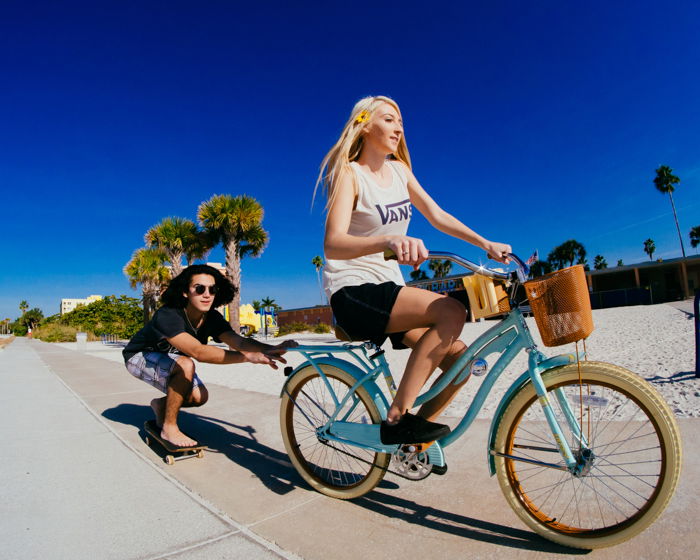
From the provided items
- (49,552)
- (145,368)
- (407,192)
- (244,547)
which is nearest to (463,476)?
(244,547)

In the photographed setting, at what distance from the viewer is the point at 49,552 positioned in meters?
1.64

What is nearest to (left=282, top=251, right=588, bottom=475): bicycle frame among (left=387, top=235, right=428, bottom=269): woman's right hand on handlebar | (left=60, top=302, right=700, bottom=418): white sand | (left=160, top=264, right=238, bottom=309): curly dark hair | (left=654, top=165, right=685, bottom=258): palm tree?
(left=387, top=235, right=428, bottom=269): woman's right hand on handlebar

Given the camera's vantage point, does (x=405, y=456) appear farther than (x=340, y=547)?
Yes

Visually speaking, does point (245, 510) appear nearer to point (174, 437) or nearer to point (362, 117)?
point (174, 437)

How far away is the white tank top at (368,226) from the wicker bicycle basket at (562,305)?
2.49 ft

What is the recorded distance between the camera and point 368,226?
6.82 ft

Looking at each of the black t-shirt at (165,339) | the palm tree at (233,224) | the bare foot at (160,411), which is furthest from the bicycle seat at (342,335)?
the palm tree at (233,224)

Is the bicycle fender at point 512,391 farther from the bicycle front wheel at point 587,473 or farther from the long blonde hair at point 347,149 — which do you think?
the long blonde hair at point 347,149

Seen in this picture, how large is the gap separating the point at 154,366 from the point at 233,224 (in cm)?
1592

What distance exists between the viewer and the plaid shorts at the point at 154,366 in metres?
3.04

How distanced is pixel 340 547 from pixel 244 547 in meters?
0.40

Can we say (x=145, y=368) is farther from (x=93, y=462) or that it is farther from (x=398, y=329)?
(x=398, y=329)

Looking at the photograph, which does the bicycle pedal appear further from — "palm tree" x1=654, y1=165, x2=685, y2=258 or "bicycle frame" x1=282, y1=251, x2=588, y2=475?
"palm tree" x1=654, y1=165, x2=685, y2=258

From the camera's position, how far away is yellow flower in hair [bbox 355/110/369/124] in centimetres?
215
